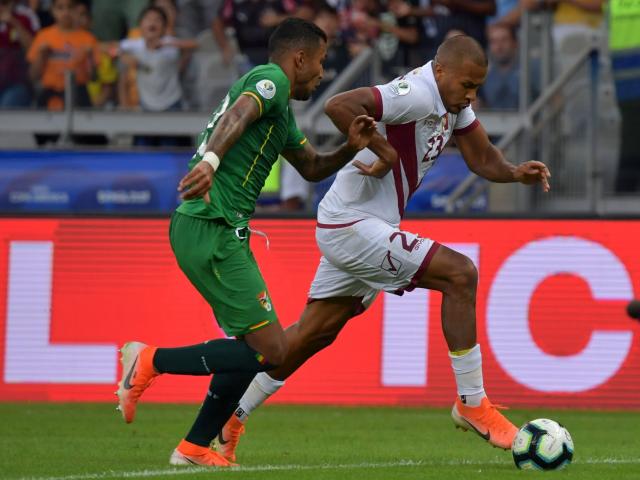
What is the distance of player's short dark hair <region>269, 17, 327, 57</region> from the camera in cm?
728

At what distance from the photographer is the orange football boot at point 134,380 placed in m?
7.19

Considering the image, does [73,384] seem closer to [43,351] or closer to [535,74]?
[43,351]

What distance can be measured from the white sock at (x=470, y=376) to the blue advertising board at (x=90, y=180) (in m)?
6.84

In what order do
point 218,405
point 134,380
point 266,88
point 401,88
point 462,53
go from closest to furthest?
point 266,88 < point 134,380 < point 218,405 < point 401,88 < point 462,53

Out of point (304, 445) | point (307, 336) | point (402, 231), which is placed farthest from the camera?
point (304, 445)

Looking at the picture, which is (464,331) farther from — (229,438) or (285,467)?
(229,438)

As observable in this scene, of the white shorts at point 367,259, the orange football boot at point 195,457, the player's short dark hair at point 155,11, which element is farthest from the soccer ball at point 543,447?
the player's short dark hair at point 155,11

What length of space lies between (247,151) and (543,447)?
7.41 ft

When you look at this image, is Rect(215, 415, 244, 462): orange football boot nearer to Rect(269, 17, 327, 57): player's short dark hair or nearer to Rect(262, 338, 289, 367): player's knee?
Rect(262, 338, 289, 367): player's knee

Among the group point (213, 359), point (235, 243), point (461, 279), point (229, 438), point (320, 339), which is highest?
point (235, 243)

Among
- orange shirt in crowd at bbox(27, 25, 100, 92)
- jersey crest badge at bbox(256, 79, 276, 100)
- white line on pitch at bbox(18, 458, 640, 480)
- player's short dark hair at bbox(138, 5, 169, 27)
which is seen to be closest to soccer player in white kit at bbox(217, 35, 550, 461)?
white line on pitch at bbox(18, 458, 640, 480)

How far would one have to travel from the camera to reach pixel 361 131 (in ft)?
23.8

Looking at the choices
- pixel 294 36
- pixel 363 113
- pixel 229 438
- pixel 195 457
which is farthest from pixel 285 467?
pixel 294 36

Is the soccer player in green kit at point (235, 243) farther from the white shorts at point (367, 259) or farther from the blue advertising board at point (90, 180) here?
the blue advertising board at point (90, 180)
